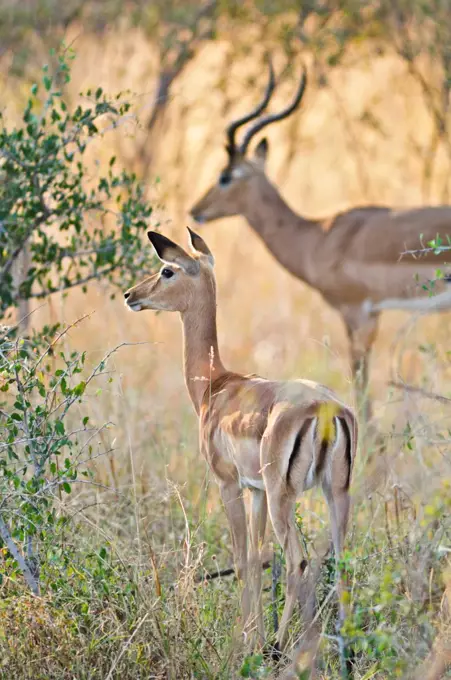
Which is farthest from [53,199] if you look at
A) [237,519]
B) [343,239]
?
[343,239]

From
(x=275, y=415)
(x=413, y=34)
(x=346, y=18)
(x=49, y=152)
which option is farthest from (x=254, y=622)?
(x=413, y=34)

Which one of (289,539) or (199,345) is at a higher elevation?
(199,345)

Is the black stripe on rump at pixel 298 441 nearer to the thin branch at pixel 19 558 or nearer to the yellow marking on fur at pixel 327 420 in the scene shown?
the yellow marking on fur at pixel 327 420

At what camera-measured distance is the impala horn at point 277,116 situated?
784 centimetres

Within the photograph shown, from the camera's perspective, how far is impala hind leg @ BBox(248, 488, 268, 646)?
3.29 m

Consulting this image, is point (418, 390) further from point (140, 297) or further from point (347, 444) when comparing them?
point (140, 297)

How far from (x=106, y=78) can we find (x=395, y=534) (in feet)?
29.5

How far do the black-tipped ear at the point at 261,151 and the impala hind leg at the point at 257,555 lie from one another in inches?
193

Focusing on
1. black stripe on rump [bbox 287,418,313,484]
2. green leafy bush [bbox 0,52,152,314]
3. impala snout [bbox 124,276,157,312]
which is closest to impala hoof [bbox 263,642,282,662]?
black stripe on rump [bbox 287,418,313,484]

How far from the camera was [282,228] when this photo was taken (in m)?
8.32

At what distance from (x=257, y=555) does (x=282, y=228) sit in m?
4.96

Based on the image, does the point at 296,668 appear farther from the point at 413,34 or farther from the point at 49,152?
the point at 413,34

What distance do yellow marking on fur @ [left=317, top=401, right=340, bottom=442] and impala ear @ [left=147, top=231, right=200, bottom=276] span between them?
1031 millimetres

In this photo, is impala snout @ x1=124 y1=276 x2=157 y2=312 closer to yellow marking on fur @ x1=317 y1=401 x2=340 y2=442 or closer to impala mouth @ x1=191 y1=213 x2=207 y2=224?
yellow marking on fur @ x1=317 y1=401 x2=340 y2=442
